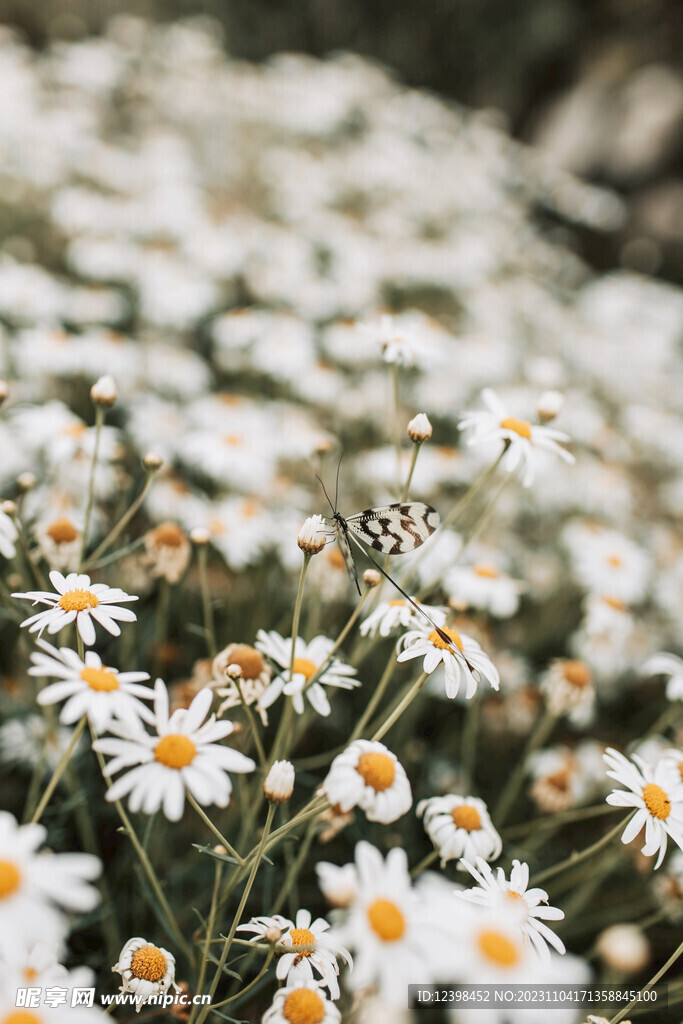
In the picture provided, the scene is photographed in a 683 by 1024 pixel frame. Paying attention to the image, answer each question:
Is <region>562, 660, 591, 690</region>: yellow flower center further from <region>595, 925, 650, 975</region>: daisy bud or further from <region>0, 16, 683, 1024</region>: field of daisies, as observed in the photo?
<region>595, 925, 650, 975</region>: daisy bud

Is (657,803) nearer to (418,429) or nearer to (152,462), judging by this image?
(418,429)

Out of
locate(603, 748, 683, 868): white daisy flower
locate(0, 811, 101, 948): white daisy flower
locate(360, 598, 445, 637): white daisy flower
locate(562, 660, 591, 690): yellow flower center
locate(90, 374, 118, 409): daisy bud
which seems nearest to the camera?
locate(0, 811, 101, 948): white daisy flower

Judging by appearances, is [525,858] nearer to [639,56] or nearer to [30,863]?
[30,863]

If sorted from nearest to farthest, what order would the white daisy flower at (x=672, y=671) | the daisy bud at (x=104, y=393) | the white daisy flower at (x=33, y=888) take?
the white daisy flower at (x=33, y=888) < the daisy bud at (x=104, y=393) < the white daisy flower at (x=672, y=671)

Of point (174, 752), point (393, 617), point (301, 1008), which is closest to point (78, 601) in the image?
point (174, 752)

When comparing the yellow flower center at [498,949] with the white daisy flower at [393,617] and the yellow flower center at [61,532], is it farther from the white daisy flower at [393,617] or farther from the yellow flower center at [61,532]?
the yellow flower center at [61,532]

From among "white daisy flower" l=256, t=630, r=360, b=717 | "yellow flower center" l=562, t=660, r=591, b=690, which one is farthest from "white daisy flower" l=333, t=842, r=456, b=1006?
"yellow flower center" l=562, t=660, r=591, b=690

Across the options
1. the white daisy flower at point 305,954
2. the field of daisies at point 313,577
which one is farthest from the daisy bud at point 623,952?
the white daisy flower at point 305,954
